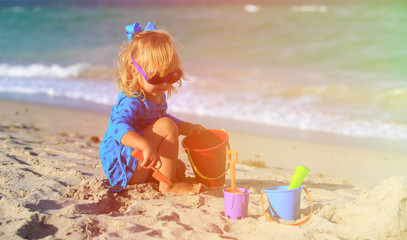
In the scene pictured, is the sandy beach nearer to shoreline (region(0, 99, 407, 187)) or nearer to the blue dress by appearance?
shoreline (region(0, 99, 407, 187))

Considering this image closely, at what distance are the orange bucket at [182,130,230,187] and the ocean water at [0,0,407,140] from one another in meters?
0.78

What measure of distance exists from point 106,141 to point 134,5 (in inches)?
1059

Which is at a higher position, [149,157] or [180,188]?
[149,157]

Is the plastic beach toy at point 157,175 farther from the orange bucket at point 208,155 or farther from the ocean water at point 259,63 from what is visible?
the ocean water at point 259,63

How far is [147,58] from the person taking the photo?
3.16 metres

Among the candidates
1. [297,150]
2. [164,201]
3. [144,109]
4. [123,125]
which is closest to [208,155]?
[164,201]

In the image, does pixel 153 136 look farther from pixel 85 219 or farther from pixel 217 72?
pixel 217 72

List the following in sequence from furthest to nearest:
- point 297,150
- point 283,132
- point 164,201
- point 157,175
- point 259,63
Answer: point 259,63, point 283,132, point 297,150, point 157,175, point 164,201

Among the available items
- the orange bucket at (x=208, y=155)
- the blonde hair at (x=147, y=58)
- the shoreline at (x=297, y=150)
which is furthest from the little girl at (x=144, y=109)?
the shoreline at (x=297, y=150)

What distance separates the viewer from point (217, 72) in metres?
11.3

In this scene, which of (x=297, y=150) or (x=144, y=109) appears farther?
(x=297, y=150)

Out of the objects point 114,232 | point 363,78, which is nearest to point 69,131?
point 114,232

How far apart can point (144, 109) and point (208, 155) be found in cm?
60

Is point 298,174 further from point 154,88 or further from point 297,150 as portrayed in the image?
point 297,150
